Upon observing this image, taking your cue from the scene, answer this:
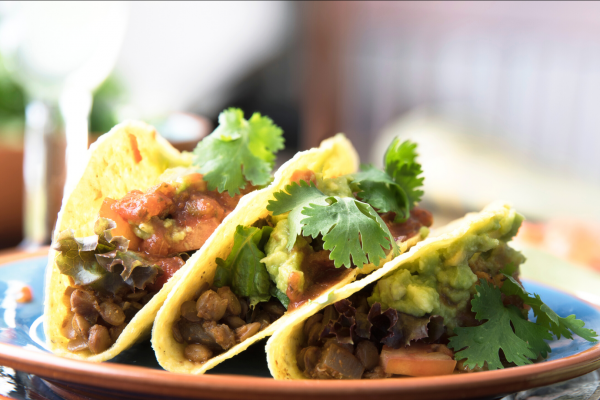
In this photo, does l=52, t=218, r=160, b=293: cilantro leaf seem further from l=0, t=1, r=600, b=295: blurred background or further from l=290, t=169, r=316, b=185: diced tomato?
l=0, t=1, r=600, b=295: blurred background

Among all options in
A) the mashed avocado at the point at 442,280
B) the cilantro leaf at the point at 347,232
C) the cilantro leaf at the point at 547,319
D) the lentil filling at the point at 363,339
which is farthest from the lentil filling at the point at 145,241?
the cilantro leaf at the point at 547,319

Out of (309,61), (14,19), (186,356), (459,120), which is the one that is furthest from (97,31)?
(459,120)

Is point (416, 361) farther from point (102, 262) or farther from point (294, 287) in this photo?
point (102, 262)

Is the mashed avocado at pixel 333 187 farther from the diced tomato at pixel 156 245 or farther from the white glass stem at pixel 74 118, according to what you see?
the white glass stem at pixel 74 118

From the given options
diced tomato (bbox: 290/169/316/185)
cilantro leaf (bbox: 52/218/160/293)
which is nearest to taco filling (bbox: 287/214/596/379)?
diced tomato (bbox: 290/169/316/185)

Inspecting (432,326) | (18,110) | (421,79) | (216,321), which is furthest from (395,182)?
(421,79)

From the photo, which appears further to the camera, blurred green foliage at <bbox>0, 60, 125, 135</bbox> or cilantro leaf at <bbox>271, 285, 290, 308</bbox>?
blurred green foliage at <bbox>0, 60, 125, 135</bbox>

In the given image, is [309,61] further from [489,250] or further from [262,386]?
[262,386]
